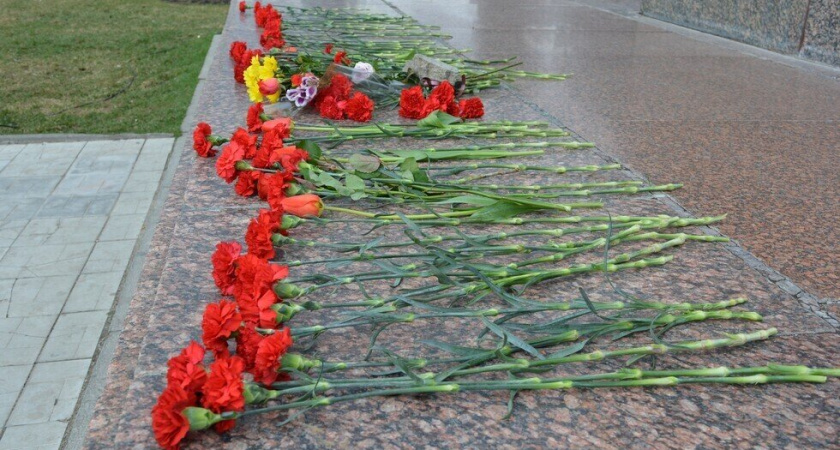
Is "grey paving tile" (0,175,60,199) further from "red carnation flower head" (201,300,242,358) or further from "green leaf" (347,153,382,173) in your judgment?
"red carnation flower head" (201,300,242,358)

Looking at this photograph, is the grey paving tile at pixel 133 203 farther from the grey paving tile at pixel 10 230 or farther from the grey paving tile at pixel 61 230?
the grey paving tile at pixel 10 230

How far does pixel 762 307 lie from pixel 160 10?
9.87 metres

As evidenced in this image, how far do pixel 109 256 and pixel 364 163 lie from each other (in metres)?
2.26

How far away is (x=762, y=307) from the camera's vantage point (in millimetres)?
1542

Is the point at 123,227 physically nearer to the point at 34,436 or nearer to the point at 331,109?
the point at 34,436

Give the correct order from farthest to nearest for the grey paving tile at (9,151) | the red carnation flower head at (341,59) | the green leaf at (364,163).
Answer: the grey paving tile at (9,151) → the red carnation flower head at (341,59) → the green leaf at (364,163)

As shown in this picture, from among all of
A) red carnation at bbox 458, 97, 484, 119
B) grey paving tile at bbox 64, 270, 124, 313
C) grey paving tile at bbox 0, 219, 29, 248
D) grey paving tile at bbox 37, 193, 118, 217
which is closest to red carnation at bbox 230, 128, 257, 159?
red carnation at bbox 458, 97, 484, 119

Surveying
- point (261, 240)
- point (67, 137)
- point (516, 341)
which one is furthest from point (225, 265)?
point (67, 137)

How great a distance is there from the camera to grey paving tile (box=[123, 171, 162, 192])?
4664 mm

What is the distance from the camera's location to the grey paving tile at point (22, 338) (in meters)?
2.98

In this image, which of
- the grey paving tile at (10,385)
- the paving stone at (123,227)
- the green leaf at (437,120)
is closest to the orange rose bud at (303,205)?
the green leaf at (437,120)

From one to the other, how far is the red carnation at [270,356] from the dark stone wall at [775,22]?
13.5 feet

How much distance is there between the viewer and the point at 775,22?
485 centimetres

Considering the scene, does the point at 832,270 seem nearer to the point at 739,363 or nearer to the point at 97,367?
the point at 739,363
